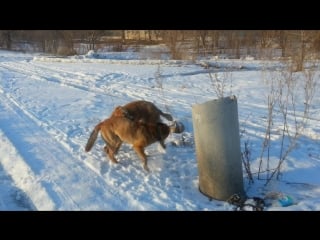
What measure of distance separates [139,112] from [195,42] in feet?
63.7

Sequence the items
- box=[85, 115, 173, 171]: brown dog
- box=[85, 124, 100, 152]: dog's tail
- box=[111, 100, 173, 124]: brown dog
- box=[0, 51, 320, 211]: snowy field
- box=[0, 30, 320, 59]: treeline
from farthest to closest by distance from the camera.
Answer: box=[0, 30, 320, 59]: treeline
box=[85, 124, 100, 152]: dog's tail
box=[111, 100, 173, 124]: brown dog
box=[85, 115, 173, 171]: brown dog
box=[0, 51, 320, 211]: snowy field

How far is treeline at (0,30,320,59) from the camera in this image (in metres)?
14.0

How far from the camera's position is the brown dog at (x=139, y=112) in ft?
21.4

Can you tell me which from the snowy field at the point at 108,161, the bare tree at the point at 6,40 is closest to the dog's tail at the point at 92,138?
the snowy field at the point at 108,161

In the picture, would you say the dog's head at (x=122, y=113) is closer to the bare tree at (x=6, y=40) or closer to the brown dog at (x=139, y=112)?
the brown dog at (x=139, y=112)

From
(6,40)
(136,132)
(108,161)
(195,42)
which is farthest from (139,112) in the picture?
(6,40)

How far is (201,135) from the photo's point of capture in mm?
5305

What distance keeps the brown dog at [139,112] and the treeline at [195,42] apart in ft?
4.20

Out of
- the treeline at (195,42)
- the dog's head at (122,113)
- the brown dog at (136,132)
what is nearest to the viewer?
the brown dog at (136,132)

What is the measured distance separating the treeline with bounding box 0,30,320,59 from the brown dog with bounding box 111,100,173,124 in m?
1.28

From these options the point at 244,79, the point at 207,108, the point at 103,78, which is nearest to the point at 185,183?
the point at 207,108

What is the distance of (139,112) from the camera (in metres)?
6.89

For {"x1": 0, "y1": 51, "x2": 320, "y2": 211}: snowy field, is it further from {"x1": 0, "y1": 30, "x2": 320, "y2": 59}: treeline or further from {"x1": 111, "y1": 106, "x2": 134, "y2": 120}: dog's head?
{"x1": 0, "y1": 30, "x2": 320, "y2": 59}: treeline

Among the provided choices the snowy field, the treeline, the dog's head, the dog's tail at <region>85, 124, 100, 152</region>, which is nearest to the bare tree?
the treeline
